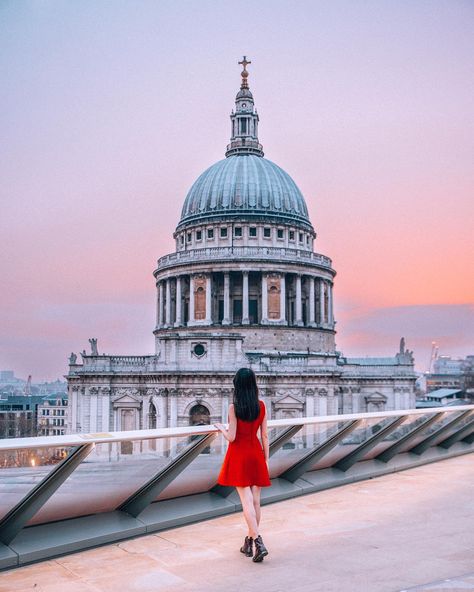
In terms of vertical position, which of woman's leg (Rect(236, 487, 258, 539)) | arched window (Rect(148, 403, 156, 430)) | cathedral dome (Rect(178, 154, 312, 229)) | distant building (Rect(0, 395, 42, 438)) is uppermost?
cathedral dome (Rect(178, 154, 312, 229))

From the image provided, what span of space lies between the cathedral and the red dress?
50.4m

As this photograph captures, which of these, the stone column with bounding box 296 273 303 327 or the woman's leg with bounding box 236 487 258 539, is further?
the stone column with bounding box 296 273 303 327

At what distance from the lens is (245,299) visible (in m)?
74.9

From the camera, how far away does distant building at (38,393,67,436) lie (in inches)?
5659

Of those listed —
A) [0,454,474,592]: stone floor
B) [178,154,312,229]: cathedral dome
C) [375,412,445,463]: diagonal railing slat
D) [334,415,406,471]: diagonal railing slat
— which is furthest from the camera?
[178,154,312,229]: cathedral dome

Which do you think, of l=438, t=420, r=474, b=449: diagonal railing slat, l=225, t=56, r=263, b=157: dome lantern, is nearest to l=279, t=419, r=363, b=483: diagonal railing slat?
l=438, t=420, r=474, b=449: diagonal railing slat

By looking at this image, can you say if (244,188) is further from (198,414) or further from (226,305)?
(198,414)

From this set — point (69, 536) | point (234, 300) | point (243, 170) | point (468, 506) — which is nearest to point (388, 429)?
point (468, 506)

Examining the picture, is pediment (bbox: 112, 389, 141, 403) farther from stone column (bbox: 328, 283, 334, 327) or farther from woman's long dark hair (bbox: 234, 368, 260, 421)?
woman's long dark hair (bbox: 234, 368, 260, 421)

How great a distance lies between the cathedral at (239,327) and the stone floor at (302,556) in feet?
160

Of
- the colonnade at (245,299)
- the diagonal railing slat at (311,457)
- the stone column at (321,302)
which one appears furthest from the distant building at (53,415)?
the diagonal railing slat at (311,457)

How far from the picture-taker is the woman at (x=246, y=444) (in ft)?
29.5

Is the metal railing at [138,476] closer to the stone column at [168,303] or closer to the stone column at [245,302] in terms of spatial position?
the stone column at [245,302]

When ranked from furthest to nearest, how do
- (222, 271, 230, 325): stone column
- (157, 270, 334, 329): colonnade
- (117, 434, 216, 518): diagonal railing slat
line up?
(157, 270, 334, 329): colonnade < (222, 271, 230, 325): stone column < (117, 434, 216, 518): diagonal railing slat
